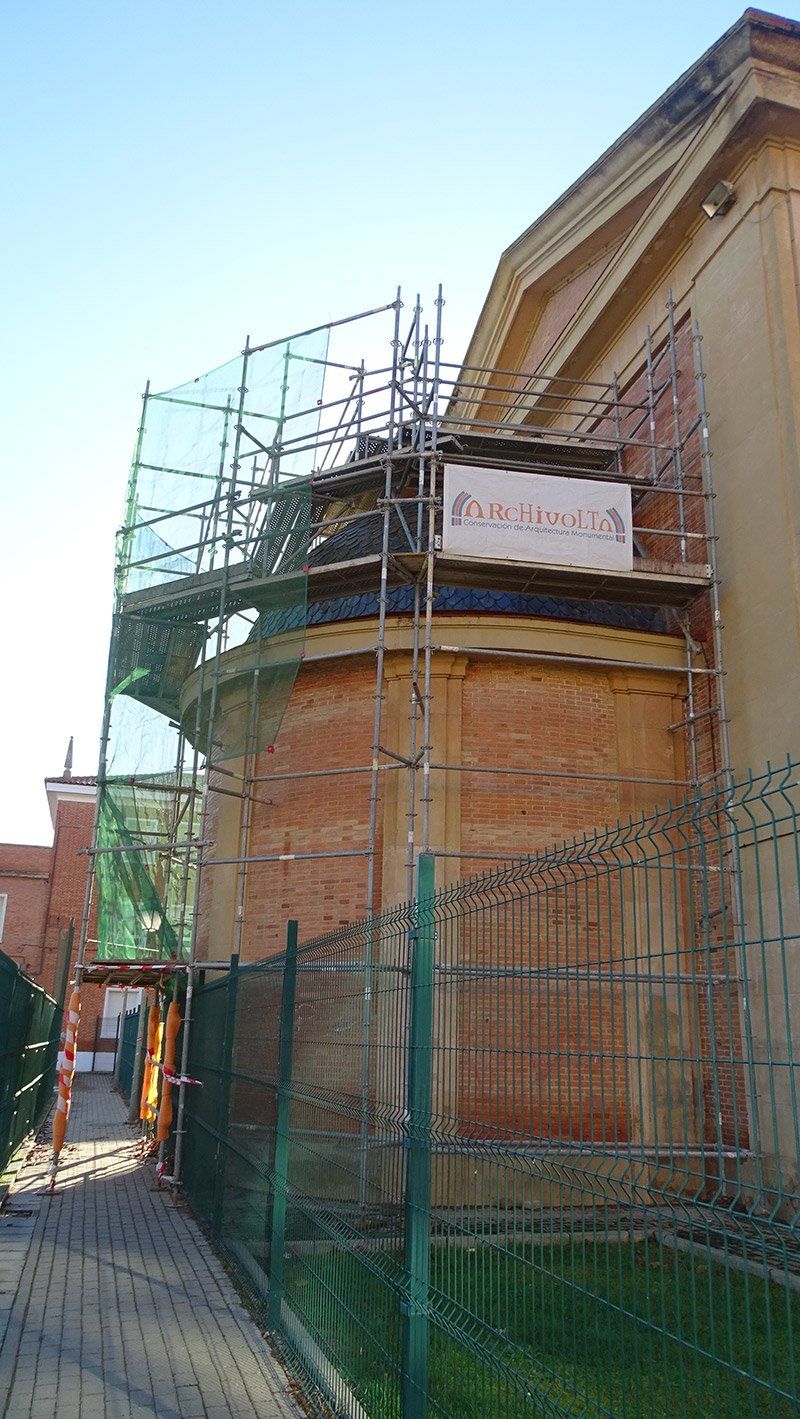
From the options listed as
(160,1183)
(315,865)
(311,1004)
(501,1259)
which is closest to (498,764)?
(315,865)

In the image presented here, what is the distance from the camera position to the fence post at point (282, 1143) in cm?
667

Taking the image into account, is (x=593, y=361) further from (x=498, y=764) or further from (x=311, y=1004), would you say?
(x=311, y=1004)

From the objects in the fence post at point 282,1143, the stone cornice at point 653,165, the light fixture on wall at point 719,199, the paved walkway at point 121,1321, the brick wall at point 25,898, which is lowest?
the paved walkway at point 121,1321

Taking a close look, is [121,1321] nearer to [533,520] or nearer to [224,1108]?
[224,1108]

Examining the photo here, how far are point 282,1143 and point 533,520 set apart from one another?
6.86 meters

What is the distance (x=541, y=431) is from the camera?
12969mm

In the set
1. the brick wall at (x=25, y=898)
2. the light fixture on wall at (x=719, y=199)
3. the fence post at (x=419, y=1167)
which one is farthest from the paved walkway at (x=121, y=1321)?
the brick wall at (x=25, y=898)

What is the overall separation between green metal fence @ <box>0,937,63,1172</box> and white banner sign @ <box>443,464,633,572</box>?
6.04 meters

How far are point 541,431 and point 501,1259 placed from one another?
422 inches

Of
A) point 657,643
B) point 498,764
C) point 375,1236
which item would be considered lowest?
point 375,1236

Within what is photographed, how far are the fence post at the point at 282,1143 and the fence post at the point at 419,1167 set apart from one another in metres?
2.60

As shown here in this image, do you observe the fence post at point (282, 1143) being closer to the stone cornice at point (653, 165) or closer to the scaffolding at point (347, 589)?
the scaffolding at point (347, 589)

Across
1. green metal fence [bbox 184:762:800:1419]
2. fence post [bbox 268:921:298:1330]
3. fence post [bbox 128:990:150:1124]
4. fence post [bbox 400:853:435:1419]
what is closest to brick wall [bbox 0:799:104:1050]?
fence post [bbox 128:990:150:1124]

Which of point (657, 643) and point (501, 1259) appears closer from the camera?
point (501, 1259)
